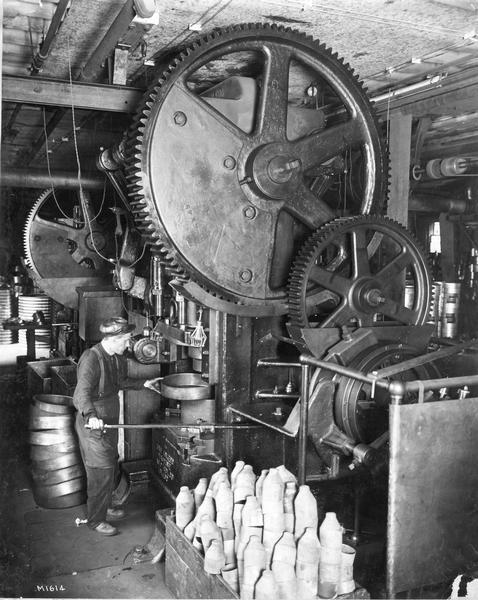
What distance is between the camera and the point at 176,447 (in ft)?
12.5

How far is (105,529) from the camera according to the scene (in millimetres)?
3838

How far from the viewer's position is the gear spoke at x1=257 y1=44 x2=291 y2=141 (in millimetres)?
3223

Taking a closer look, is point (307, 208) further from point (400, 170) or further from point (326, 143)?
point (400, 170)

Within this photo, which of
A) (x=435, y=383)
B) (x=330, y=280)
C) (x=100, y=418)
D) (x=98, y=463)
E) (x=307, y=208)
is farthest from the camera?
(x=100, y=418)

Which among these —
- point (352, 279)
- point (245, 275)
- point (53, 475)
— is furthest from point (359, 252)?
point (53, 475)

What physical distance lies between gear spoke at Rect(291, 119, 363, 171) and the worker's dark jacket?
1.75 meters

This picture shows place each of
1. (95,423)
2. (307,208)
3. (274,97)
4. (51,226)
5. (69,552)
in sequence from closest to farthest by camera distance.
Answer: (274,97) < (307,208) < (69,552) < (95,423) < (51,226)

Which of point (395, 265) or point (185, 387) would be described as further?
point (185, 387)

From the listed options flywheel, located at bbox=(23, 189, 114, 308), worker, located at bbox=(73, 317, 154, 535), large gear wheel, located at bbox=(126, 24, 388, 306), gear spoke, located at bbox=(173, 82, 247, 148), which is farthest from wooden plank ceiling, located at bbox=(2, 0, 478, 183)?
flywheel, located at bbox=(23, 189, 114, 308)

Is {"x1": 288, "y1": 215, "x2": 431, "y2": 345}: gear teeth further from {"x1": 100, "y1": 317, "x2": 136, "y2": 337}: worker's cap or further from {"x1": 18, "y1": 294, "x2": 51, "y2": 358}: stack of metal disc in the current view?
{"x1": 18, "y1": 294, "x2": 51, "y2": 358}: stack of metal disc

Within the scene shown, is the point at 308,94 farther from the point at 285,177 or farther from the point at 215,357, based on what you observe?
the point at 215,357

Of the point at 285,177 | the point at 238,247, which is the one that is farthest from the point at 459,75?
the point at 238,247

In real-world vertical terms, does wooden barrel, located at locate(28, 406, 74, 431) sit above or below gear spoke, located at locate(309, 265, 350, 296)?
below

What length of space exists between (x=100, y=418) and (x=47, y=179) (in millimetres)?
1916
